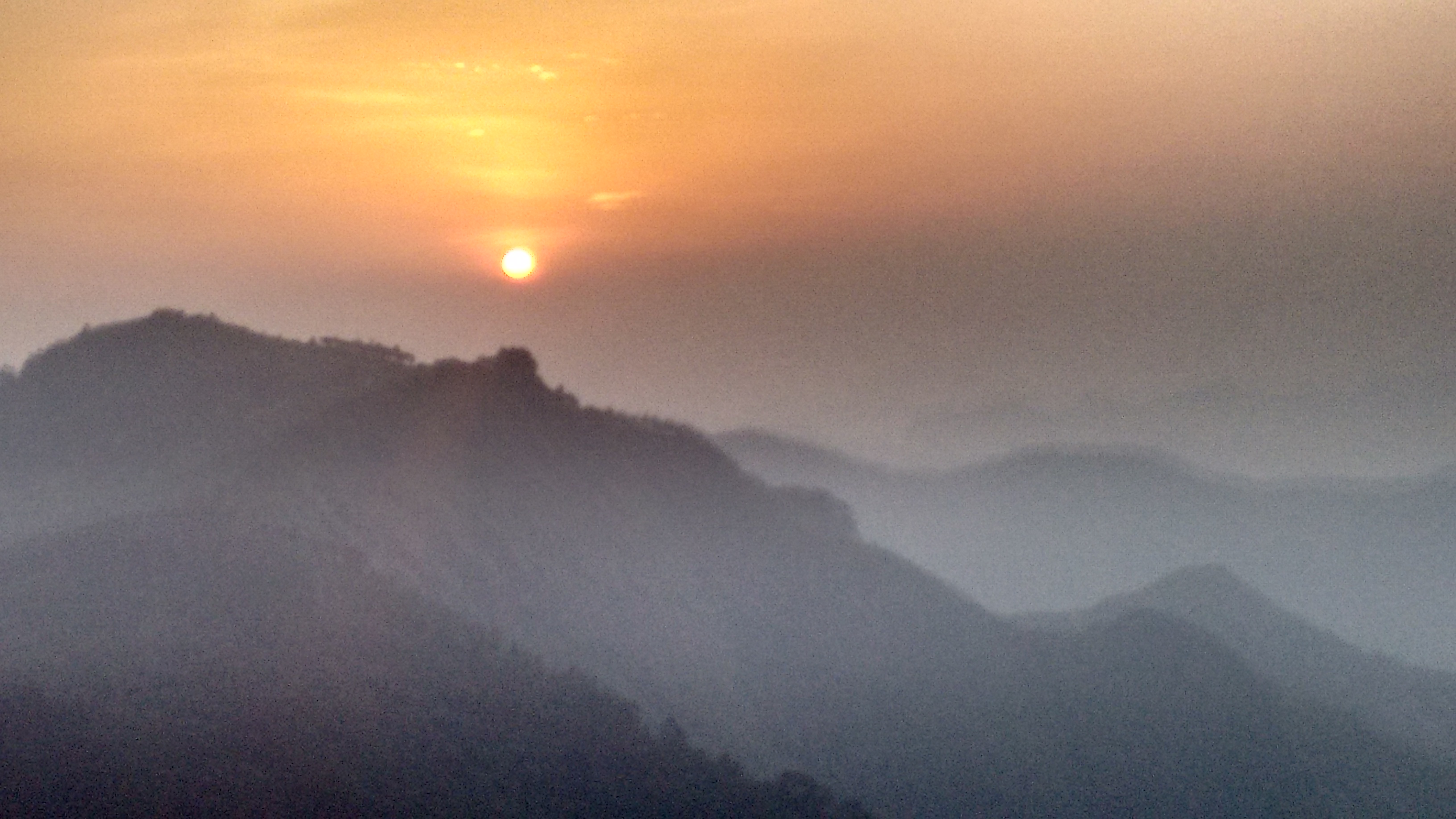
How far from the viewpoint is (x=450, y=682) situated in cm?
3656

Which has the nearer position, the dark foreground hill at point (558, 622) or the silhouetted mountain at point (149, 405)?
the dark foreground hill at point (558, 622)

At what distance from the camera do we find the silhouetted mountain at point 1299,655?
6488 cm

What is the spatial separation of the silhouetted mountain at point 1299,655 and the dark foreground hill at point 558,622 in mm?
6267

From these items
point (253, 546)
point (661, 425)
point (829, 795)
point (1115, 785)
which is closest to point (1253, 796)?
point (1115, 785)

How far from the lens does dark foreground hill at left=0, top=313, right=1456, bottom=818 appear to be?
35.0 m

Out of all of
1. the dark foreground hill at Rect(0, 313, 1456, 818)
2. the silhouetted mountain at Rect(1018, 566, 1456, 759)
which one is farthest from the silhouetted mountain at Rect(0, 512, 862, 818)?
the silhouetted mountain at Rect(1018, 566, 1456, 759)

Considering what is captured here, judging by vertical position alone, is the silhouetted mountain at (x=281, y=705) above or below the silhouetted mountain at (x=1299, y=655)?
below

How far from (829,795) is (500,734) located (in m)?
9.05

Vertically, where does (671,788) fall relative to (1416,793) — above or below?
below

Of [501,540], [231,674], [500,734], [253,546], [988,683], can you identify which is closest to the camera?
[231,674]

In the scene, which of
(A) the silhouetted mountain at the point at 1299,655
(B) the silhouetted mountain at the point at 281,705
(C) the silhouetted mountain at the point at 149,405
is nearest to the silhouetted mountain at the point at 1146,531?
(A) the silhouetted mountain at the point at 1299,655

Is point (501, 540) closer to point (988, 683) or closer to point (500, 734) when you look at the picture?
point (500, 734)

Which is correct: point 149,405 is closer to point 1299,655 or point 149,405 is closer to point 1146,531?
point 1299,655

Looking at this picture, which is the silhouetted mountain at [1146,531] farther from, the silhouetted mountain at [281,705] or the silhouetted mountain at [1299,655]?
the silhouetted mountain at [281,705]
